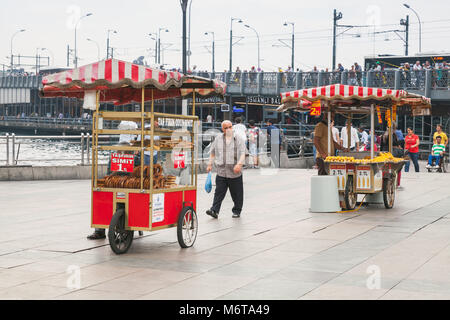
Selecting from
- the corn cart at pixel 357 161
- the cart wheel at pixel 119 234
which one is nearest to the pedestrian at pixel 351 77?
the corn cart at pixel 357 161

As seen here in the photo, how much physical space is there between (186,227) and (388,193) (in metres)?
6.16

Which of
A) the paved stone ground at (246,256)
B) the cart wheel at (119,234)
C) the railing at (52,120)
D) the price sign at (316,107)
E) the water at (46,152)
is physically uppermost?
the railing at (52,120)

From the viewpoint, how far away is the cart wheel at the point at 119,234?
8734 millimetres

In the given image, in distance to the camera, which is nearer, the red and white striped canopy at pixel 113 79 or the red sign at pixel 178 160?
the red and white striped canopy at pixel 113 79

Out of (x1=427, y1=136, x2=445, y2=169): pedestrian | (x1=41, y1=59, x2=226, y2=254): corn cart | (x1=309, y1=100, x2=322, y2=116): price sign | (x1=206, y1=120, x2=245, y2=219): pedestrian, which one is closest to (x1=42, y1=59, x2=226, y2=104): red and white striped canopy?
(x1=41, y1=59, x2=226, y2=254): corn cart

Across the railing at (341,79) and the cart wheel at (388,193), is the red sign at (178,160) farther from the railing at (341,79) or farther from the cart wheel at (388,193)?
the railing at (341,79)

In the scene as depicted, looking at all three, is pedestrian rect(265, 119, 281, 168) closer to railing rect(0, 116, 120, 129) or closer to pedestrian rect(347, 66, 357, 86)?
pedestrian rect(347, 66, 357, 86)

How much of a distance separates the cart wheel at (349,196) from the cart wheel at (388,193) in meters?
0.66

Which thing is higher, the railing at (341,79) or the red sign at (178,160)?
the railing at (341,79)

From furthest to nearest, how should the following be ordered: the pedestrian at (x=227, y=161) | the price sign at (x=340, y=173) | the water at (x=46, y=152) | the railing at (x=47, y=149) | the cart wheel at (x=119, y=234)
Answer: the water at (x=46, y=152), the railing at (x=47, y=149), the price sign at (x=340, y=173), the pedestrian at (x=227, y=161), the cart wheel at (x=119, y=234)

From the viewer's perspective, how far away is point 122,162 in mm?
9242
